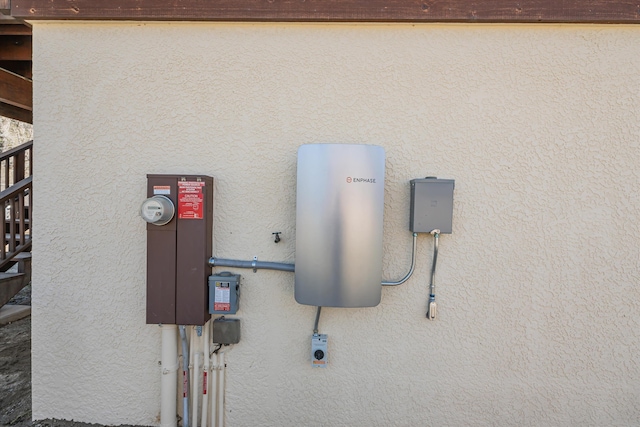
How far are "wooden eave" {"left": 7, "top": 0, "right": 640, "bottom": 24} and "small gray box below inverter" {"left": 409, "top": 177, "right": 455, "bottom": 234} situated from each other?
103 cm

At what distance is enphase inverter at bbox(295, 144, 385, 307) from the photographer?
5.61 ft

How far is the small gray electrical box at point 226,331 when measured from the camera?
195 cm

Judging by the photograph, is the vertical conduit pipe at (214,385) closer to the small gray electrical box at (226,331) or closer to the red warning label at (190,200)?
the small gray electrical box at (226,331)

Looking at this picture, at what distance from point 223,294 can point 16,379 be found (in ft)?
7.34

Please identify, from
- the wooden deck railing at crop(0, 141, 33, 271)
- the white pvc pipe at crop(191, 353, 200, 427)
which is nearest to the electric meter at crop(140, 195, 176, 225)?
the white pvc pipe at crop(191, 353, 200, 427)

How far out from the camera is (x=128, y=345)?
2.07 meters

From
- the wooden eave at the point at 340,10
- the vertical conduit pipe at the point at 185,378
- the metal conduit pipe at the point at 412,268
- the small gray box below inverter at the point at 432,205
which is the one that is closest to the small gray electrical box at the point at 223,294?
the vertical conduit pipe at the point at 185,378

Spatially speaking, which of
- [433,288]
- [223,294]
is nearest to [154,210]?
[223,294]

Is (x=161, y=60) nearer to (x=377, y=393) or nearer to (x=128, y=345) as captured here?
(x=128, y=345)

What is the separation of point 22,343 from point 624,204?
530 centimetres

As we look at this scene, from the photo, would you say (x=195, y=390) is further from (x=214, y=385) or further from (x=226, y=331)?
(x=226, y=331)

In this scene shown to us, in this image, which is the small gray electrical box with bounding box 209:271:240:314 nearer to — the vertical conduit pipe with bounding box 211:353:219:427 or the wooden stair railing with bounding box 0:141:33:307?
the vertical conduit pipe with bounding box 211:353:219:427

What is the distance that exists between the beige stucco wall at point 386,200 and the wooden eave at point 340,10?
70mm

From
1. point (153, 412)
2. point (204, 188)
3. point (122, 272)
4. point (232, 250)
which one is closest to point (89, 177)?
point (122, 272)
